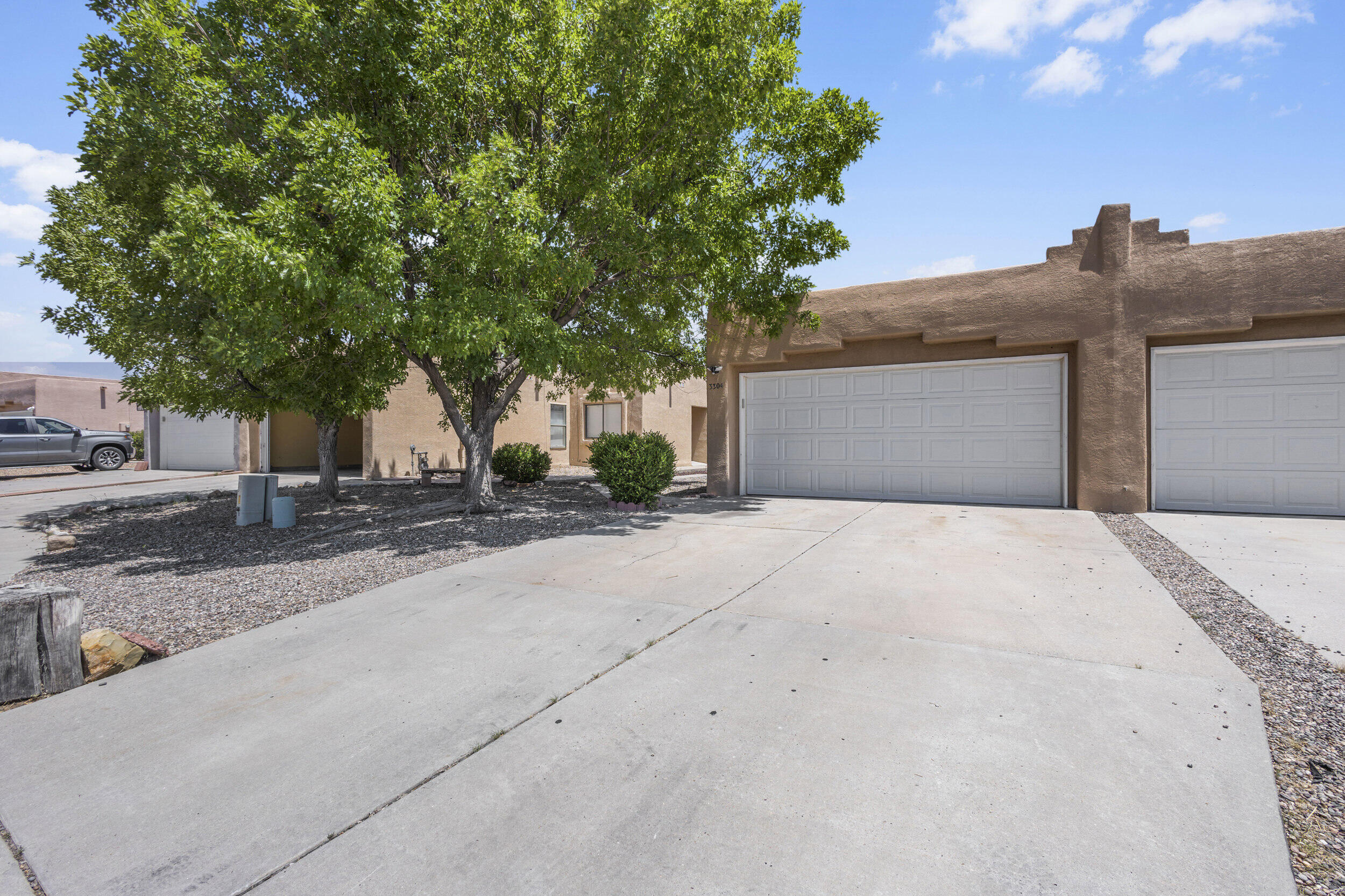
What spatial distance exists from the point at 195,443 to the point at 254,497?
1445 centimetres

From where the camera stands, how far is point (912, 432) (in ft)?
35.0

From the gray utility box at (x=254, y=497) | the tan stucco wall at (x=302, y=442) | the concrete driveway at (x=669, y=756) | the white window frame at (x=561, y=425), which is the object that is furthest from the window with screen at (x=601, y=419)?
the concrete driveway at (x=669, y=756)

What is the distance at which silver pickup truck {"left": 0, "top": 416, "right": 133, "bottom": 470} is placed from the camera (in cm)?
1627

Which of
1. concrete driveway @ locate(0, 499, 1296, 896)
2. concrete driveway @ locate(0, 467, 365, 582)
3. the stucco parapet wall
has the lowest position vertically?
concrete driveway @ locate(0, 499, 1296, 896)

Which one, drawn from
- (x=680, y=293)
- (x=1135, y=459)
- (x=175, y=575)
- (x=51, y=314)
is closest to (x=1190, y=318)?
(x=1135, y=459)

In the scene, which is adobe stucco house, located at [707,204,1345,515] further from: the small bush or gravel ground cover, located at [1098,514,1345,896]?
the small bush

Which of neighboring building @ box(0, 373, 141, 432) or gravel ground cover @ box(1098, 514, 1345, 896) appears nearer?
gravel ground cover @ box(1098, 514, 1345, 896)

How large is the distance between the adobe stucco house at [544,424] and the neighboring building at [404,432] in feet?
0.08

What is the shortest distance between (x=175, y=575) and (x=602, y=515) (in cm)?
492

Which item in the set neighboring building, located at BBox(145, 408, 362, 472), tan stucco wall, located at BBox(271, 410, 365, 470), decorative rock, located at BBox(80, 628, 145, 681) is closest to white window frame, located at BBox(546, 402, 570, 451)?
tan stucco wall, located at BBox(271, 410, 365, 470)

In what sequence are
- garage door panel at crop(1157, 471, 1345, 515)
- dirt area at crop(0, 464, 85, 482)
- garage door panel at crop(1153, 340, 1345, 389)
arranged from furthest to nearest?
dirt area at crop(0, 464, 85, 482) → garage door panel at crop(1157, 471, 1345, 515) → garage door panel at crop(1153, 340, 1345, 389)

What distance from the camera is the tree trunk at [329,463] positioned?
36.8ft

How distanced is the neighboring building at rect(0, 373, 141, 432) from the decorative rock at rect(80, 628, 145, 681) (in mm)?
33038

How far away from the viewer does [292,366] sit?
905 centimetres
